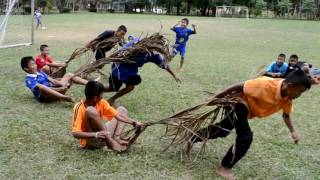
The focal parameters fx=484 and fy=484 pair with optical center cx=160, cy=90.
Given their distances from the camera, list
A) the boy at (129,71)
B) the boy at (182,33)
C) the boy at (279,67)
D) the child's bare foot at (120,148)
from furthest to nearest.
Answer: the boy at (182,33)
the boy at (279,67)
the boy at (129,71)
the child's bare foot at (120,148)

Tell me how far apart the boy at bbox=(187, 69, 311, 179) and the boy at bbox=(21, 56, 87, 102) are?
336cm

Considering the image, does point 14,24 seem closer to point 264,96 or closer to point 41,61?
point 41,61

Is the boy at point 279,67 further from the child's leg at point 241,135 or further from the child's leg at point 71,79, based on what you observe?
the child's leg at point 241,135

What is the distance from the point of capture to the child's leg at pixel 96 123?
5250 millimetres

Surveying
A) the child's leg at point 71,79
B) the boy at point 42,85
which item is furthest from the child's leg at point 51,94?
the child's leg at point 71,79

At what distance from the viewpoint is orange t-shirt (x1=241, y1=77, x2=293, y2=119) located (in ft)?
15.5

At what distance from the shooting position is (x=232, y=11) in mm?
65688

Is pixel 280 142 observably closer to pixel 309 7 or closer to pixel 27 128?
pixel 27 128

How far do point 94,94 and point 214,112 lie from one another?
132 centimetres

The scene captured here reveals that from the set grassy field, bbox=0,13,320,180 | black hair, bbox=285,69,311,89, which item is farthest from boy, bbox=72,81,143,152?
black hair, bbox=285,69,311,89

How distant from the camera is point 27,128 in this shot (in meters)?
6.59

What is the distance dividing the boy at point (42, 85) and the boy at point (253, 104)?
336cm

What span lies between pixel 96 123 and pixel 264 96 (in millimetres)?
1832

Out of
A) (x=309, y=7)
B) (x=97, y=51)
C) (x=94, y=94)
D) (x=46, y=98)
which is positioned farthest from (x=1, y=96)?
(x=309, y=7)
